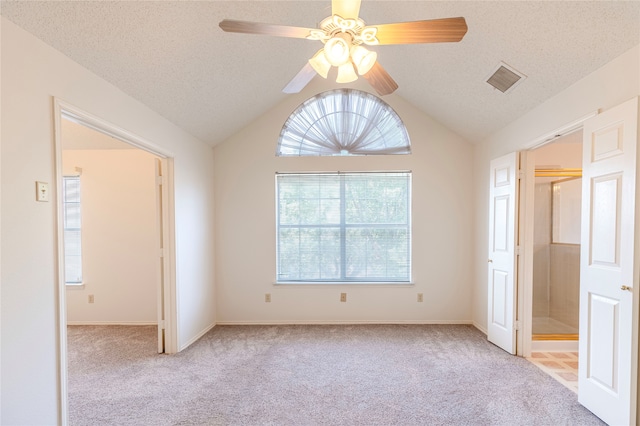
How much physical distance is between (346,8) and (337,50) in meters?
0.19

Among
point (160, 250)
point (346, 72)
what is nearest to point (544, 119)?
point (346, 72)

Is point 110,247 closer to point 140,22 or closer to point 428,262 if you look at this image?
point 140,22

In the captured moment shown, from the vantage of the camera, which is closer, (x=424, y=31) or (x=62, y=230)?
(x=424, y=31)

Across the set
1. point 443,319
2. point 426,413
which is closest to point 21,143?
point 426,413

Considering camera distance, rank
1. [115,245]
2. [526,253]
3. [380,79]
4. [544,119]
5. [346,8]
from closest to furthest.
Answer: [346,8]
[380,79]
[544,119]
[526,253]
[115,245]

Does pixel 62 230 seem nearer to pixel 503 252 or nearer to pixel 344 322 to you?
pixel 344 322

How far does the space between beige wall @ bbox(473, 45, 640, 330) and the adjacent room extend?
24 mm

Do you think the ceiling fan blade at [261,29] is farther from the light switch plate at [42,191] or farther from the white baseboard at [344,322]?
the white baseboard at [344,322]

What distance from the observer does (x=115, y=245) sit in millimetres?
4254

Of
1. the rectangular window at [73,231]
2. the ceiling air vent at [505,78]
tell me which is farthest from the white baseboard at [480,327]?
the rectangular window at [73,231]

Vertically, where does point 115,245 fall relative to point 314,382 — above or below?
above

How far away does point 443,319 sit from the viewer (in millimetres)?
4199

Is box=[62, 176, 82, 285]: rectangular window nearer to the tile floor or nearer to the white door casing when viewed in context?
the white door casing

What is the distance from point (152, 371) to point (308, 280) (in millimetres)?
2061
